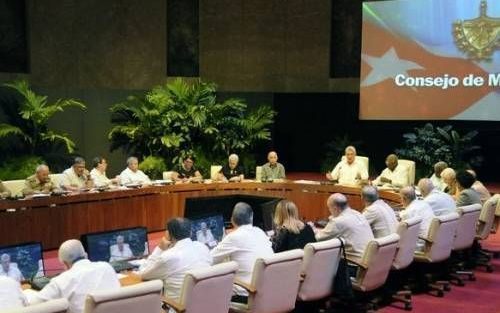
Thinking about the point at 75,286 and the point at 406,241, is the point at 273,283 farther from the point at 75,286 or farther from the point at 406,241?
the point at 406,241

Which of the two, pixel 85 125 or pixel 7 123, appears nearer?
pixel 7 123

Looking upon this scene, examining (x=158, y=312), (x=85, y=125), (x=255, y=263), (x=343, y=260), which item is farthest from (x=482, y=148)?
(x=158, y=312)

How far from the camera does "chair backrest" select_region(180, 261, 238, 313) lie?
163 inches

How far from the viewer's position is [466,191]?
7.85 meters

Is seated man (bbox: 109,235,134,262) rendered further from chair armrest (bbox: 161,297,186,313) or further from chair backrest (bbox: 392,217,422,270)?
chair backrest (bbox: 392,217,422,270)

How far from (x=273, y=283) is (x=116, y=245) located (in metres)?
1.34

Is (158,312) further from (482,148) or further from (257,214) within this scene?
(482,148)

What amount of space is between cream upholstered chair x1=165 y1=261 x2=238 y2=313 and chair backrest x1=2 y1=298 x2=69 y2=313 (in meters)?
Result: 0.91

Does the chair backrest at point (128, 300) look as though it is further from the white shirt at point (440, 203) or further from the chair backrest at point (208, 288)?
the white shirt at point (440, 203)

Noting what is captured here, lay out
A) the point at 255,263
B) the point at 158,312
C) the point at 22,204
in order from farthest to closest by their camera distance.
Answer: the point at 22,204 → the point at 255,263 → the point at 158,312

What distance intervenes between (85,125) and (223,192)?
4.26 metres

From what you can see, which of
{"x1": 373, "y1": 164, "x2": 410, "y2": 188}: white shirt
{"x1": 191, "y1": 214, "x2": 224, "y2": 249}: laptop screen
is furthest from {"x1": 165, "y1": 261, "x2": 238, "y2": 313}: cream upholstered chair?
{"x1": 373, "y1": 164, "x2": 410, "y2": 188}: white shirt

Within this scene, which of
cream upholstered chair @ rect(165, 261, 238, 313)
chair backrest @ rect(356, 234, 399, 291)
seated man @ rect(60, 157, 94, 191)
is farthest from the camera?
seated man @ rect(60, 157, 94, 191)

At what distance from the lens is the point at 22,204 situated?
8.19m
